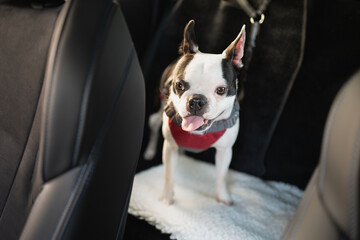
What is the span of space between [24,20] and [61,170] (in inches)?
18.1

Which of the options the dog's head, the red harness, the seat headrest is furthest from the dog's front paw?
the seat headrest

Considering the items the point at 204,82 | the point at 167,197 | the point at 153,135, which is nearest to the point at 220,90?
the point at 204,82

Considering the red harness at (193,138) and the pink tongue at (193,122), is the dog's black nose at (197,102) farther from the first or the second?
the red harness at (193,138)

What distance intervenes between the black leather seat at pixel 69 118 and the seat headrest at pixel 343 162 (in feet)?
1.60

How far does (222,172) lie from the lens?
4.23ft

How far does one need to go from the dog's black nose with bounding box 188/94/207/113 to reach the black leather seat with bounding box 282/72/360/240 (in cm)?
32

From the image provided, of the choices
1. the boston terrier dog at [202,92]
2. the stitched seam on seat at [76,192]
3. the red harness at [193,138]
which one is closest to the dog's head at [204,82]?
the boston terrier dog at [202,92]

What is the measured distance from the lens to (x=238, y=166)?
1.46 metres

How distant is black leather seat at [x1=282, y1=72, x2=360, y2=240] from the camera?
609 mm

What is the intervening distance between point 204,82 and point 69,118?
0.36m

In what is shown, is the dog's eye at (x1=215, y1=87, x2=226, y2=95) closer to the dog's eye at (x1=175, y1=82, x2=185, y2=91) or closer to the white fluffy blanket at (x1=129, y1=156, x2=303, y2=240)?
the dog's eye at (x1=175, y1=82, x2=185, y2=91)

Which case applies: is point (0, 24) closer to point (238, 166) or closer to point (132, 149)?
point (132, 149)

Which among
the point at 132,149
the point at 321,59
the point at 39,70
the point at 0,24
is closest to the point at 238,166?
the point at 321,59

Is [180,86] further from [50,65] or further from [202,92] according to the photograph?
[50,65]
